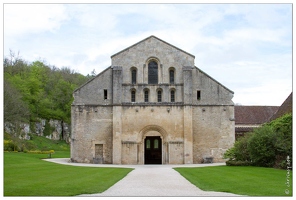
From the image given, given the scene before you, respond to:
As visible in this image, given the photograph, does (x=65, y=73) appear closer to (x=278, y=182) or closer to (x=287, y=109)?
(x=287, y=109)

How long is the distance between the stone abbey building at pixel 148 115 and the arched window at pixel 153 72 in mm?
295

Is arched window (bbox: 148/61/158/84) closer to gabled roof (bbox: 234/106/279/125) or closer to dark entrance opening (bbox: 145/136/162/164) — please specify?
dark entrance opening (bbox: 145/136/162/164)

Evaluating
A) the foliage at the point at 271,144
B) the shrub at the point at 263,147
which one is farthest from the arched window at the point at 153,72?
the shrub at the point at 263,147

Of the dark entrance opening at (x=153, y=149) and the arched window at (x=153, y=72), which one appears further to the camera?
the dark entrance opening at (x=153, y=149)

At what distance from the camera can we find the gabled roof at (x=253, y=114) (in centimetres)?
5297

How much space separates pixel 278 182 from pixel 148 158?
2307cm

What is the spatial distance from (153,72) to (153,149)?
7805 millimetres

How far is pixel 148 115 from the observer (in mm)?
38562

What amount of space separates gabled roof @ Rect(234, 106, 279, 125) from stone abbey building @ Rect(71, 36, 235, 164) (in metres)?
14.8

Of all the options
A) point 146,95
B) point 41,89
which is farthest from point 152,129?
point 41,89

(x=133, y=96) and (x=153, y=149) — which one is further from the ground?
(x=133, y=96)

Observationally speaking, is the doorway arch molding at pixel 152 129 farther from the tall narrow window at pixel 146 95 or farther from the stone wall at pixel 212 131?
the stone wall at pixel 212 131

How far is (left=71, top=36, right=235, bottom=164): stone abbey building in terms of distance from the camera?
38.2 metres

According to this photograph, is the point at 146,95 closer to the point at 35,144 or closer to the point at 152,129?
the point at 152,129
